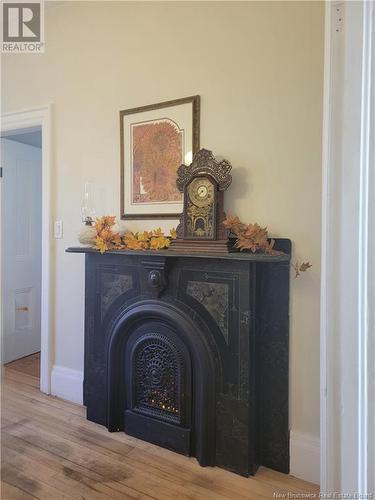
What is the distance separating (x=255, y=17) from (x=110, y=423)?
2427 millimetres

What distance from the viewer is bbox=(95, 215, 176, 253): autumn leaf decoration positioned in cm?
175

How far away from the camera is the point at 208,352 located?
162 cm

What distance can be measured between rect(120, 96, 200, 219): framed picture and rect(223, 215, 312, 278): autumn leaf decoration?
1.47 ft

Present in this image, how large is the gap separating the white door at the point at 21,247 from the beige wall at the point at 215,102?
2.77ft

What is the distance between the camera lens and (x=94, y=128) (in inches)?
A: 85.3

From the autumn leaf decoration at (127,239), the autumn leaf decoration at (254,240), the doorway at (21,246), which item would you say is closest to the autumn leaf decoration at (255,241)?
the autumn leaf decoration at (254,240)

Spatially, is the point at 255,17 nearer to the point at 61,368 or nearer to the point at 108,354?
the point at 108,354

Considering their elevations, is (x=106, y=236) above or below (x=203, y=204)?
below

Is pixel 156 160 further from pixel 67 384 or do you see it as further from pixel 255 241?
pixel 67 384

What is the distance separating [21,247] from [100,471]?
7.15 feet

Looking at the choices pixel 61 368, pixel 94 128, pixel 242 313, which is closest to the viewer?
pixel 242 313

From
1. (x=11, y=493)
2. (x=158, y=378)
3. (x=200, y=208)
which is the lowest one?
(x=11, y=493)

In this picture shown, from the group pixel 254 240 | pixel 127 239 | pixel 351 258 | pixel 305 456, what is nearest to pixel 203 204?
pixel 254 240

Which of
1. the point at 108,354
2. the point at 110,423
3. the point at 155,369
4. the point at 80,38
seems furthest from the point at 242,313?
the point at 80,38
